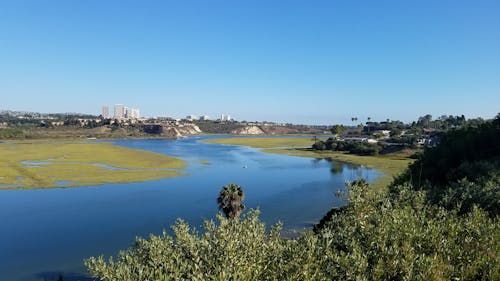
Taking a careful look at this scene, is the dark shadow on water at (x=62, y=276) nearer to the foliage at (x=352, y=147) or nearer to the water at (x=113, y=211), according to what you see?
the water at (x=113, y=211)

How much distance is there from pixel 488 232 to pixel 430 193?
47.1 feet

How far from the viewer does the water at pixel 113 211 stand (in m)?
35.8

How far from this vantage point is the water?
35.8m

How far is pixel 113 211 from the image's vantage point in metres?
51.2

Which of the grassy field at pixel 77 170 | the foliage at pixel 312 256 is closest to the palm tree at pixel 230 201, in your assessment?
the foliage at pixel 312 256

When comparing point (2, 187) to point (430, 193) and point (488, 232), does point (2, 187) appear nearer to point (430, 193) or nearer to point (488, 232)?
point (430, 193)

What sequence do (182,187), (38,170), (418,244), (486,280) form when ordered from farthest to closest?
(38,170) → (182,187) → (418,244) → (486,280)

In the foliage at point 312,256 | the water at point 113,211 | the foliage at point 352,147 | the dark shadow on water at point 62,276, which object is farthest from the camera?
the foliage at point 352,147

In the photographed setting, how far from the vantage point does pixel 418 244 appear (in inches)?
592

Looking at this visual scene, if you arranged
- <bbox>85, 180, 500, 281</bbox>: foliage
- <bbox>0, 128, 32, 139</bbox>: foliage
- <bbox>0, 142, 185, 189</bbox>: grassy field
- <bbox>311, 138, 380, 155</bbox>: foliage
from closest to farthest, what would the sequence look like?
1. <bbox>85, 180, 500, 281</bbox>: foliage
2. <bbox>0, 142, 185, 189</bbox>: grassy field
3. <bbox>311, 138, 380, 155</bbox>: foliage
4. <bbox>0, 128, 32, 139</bbox>: foliage

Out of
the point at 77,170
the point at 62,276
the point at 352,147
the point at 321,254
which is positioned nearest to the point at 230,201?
the point at 62,276

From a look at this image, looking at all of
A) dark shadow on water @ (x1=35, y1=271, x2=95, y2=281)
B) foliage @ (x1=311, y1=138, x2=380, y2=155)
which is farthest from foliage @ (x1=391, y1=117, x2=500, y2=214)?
foliage @ (x1=311, y1=138, x2=380, y2=155)

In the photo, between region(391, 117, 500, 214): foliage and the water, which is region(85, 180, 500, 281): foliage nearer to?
region(391, 117, 500, 214): foliage

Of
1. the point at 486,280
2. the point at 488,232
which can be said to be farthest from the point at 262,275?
the point at 488,232
